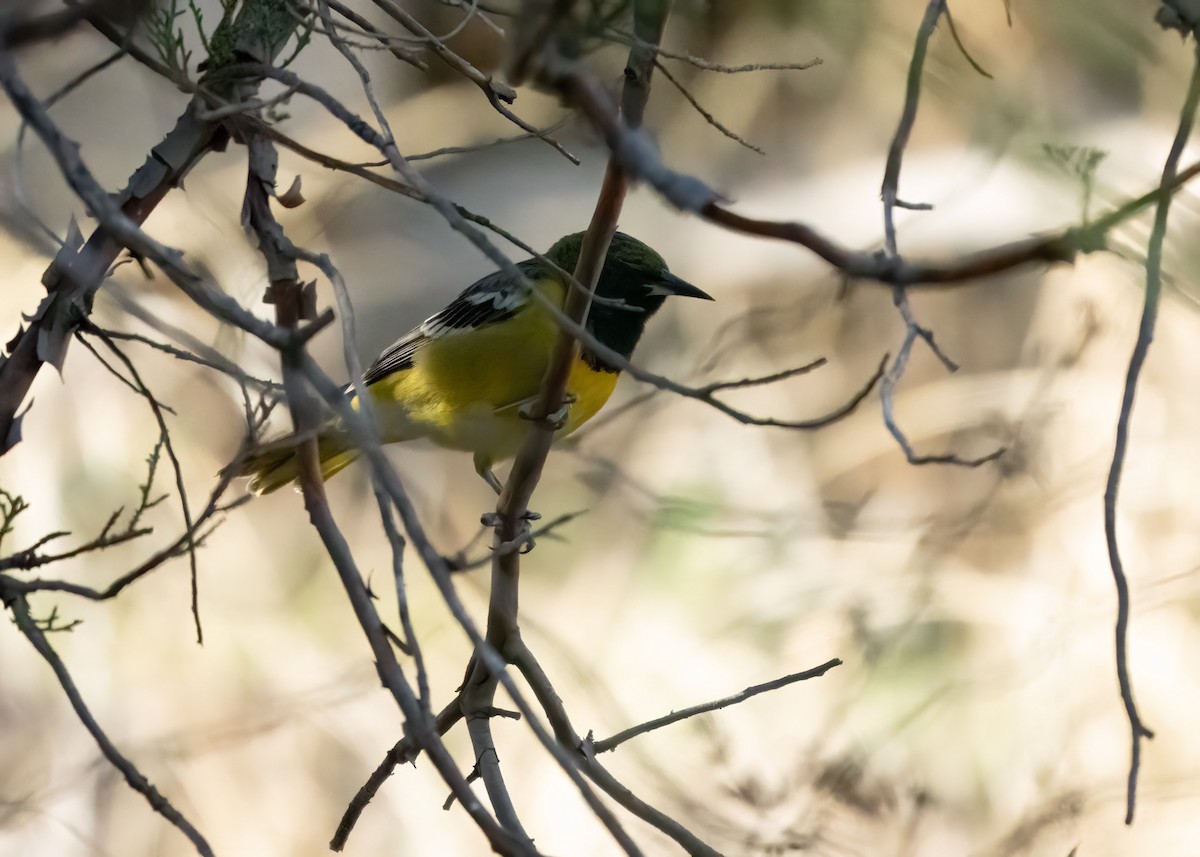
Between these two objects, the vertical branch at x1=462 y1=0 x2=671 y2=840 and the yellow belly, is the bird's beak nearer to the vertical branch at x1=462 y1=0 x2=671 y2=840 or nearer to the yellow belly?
the yellow belly

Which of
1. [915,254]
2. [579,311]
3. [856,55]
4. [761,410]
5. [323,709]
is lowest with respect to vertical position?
[579,311]

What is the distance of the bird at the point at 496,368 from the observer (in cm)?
341

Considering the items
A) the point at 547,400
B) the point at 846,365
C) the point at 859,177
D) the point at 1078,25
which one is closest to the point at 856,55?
the point at 859,177

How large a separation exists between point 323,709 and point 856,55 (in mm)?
4011

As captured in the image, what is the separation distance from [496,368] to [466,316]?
0.38 metres

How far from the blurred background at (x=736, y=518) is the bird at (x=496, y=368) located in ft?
3.11

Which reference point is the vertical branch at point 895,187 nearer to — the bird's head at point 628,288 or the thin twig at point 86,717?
the thin twig at point 86,717

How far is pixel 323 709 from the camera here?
4.99 m

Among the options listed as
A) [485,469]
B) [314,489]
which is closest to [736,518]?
[485,469]

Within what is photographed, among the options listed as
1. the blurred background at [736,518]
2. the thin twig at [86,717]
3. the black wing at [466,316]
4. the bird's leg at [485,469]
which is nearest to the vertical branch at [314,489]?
the thin twig at [86,717]

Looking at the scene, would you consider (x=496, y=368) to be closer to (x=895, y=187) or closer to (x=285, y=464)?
(x=285, y=464)

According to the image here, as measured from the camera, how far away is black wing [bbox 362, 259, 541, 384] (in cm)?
365

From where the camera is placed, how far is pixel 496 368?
3506 mm

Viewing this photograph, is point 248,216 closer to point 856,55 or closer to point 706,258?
point 706,258
